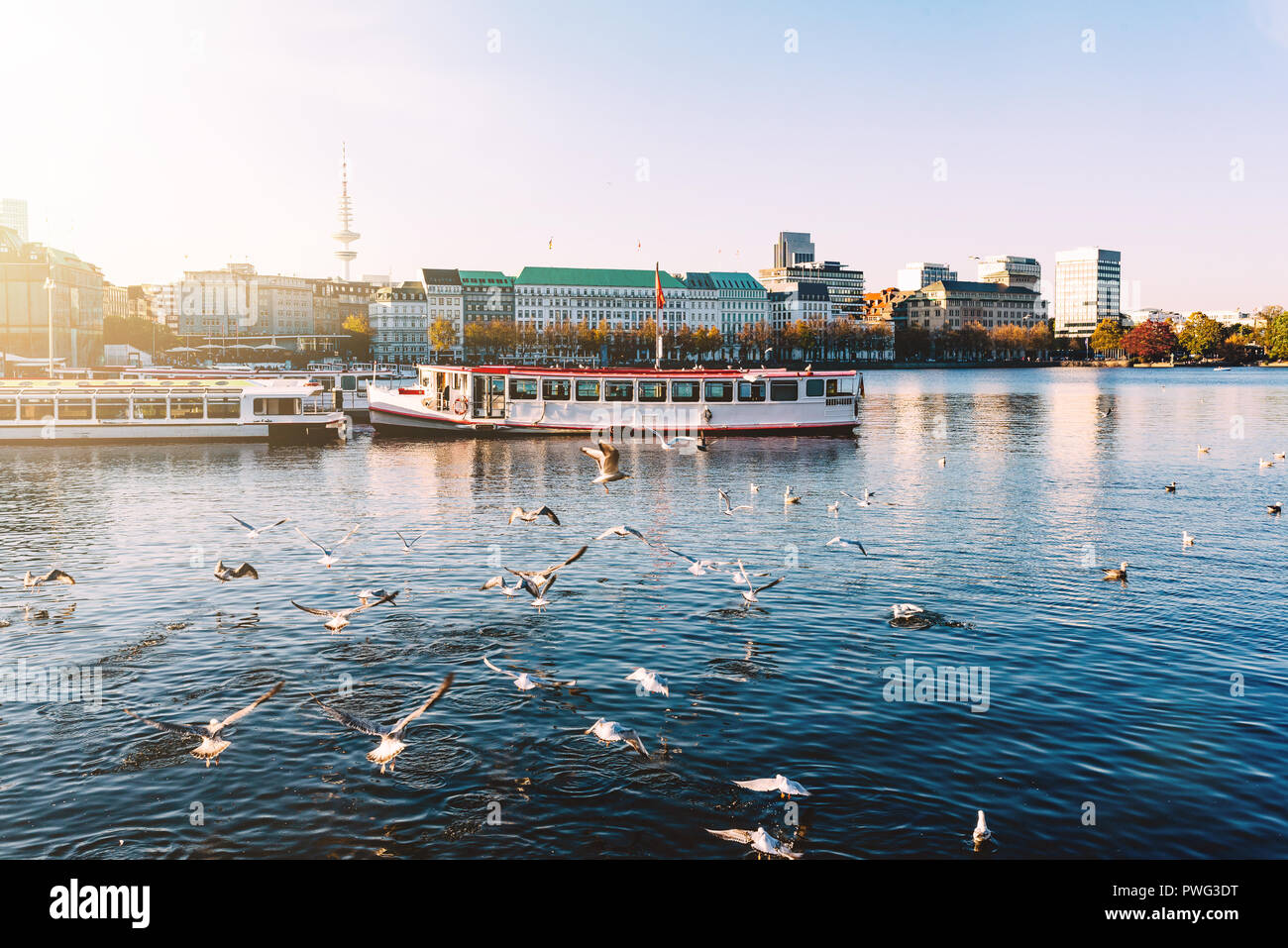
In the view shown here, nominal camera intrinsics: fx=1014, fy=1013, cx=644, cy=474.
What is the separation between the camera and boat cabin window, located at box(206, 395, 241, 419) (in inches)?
2926

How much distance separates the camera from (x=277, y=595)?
27.8 m

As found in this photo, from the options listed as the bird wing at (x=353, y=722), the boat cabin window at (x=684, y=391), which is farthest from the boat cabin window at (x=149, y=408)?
the bird wing at (x=353, y=722)

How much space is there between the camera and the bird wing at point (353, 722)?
14970mm

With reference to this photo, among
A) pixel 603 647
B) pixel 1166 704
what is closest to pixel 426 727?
pixel 603 647

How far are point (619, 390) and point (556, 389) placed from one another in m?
4.94

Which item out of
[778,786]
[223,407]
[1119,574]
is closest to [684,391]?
[223,407]

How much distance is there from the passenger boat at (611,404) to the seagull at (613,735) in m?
60.9

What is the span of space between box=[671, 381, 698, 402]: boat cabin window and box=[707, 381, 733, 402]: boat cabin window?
1107 mm

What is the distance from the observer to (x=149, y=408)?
7425 cm

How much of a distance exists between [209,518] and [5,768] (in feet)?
82.0

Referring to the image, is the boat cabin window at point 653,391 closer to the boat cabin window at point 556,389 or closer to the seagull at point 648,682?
the boat cabin window at point 556,389

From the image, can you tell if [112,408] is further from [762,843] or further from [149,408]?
[762,843]

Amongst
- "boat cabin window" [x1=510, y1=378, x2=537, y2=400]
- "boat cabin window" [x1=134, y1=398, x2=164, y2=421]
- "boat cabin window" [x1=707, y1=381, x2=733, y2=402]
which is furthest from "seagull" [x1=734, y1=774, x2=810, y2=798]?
"boat cabin window" [x1=134, y1=398, x2=164, y2=421]

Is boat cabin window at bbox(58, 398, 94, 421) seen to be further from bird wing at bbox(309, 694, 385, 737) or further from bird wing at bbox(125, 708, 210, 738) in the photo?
bird wing at bbox(309, 694, 385, 737)
